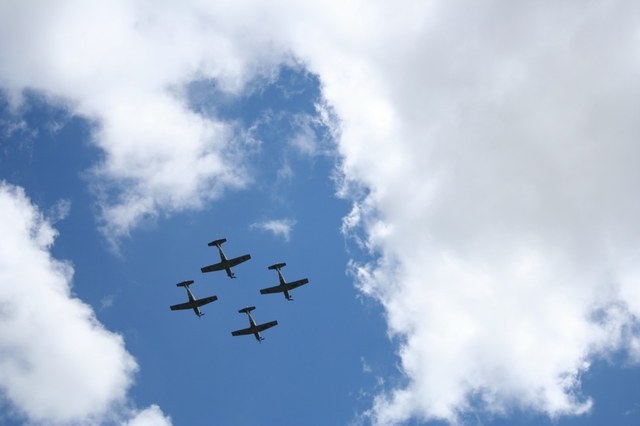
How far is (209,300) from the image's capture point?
4171 inches

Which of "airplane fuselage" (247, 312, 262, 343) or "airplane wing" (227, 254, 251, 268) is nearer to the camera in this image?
"airplane wing" (227, 254, 251, 268)

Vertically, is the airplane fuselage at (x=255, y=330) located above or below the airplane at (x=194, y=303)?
below

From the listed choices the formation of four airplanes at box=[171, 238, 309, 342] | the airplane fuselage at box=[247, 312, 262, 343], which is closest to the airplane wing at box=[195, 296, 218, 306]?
the formation of four airplanes at box=[171, 238, 309, 342]

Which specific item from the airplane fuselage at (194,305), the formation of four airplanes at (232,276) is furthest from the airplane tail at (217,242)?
the airplane fuselage at (194,305)

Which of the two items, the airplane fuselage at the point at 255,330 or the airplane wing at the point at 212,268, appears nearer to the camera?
the airplane wing at the point at 212,268

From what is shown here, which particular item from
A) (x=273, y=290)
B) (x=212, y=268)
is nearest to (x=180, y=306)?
(x=212, y=268)

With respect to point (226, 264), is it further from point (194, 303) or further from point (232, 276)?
point (194, 303)

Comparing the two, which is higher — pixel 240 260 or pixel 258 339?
pixel 240 260

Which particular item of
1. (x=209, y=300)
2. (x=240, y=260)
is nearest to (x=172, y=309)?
(x=209, y=300)

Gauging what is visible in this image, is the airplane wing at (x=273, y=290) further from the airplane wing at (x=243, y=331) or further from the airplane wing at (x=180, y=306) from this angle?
the airplane wing at (x=180, y=306)

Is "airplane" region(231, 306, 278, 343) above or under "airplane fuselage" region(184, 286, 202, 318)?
under

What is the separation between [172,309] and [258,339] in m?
15.9

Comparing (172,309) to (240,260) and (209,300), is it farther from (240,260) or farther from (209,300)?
(240,260)

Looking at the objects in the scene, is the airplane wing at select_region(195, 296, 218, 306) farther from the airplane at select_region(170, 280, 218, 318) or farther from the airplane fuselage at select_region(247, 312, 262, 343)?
the airplane fuselage at select_region(247, 312, 262, 343)
